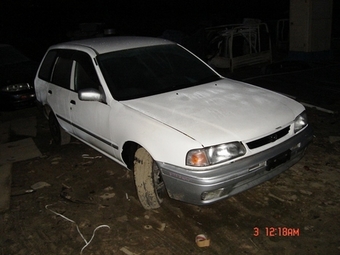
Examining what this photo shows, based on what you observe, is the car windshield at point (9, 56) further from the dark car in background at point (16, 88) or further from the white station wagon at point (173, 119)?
the white station wagon at point (173, 119)

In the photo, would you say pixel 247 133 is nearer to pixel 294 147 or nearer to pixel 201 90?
pixel 294 147

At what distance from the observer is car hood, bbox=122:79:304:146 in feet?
10.6

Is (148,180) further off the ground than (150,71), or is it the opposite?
(150,71)

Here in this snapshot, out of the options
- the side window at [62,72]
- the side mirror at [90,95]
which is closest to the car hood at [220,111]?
the side mirror at [90,95]

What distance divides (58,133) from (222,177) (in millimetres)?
3387

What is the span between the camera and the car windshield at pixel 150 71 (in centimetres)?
411

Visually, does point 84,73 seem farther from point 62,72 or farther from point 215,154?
point 215,154

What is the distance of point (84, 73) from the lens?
15.2ft

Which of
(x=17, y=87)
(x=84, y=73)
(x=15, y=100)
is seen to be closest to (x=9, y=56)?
(x=17, y=87)

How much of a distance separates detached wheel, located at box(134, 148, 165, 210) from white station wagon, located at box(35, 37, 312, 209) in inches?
0.4

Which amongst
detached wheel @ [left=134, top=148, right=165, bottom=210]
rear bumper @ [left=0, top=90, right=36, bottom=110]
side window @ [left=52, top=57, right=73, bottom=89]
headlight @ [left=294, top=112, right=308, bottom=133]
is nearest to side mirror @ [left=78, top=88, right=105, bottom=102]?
detached wheel @ [left=134, top=148, right=165, bottom=210]

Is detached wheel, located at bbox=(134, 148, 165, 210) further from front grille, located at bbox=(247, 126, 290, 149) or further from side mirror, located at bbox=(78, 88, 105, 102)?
front grille, located at bbox=(247, 126, 290, 149)

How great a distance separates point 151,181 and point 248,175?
3.14 ft

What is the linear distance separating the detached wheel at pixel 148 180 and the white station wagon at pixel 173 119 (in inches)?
0.4
